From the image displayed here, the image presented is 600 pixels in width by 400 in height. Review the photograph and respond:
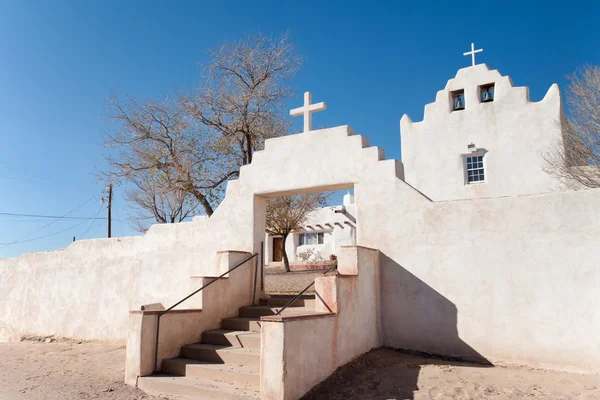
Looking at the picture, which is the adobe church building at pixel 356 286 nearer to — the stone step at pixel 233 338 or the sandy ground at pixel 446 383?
the stone step at pixel 233 338

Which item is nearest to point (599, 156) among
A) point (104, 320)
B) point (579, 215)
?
point (579, 215)

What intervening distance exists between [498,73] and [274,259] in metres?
19.4

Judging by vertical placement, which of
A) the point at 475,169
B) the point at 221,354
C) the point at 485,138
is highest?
the point at 485,138

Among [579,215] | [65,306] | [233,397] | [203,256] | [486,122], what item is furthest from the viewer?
[486,122]

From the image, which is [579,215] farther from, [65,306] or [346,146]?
[65,306]

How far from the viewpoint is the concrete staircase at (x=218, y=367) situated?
630cm

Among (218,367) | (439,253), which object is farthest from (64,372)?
(439,253)

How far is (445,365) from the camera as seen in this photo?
7207 millimetres

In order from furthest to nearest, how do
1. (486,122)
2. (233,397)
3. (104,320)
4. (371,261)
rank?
1. (486,122)
2. (104,320)
3. (371,261)
4. (233,397)

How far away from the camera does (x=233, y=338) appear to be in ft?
25.2

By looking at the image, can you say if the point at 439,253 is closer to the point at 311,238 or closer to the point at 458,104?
the point at 458,104

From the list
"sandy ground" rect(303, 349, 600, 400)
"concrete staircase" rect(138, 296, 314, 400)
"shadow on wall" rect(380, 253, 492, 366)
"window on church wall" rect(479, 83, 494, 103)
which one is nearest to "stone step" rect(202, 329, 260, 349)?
"concrete staircase" rect(138, 296, 314, 400)

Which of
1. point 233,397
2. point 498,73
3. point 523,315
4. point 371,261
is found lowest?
point 233,397

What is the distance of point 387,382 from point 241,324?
2.95 m
